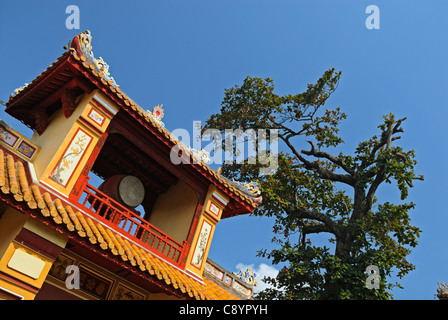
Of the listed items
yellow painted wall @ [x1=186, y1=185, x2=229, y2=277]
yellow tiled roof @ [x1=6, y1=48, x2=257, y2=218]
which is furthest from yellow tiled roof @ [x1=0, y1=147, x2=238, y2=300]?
yellow tiled roof @ [x1=6, y1=48, x2=257, y2=218]

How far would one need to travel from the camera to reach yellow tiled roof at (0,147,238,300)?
5.59 m

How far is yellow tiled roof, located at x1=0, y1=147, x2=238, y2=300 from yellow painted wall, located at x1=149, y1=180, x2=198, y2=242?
1.57 m

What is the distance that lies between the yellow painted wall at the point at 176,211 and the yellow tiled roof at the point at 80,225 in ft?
5.14

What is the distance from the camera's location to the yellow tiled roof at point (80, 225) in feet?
18.3

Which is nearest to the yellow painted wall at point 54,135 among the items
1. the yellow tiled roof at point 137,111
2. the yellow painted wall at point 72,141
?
the yellow painted wall at point 72,141

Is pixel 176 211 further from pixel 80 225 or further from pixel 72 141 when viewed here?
pixel 80 225

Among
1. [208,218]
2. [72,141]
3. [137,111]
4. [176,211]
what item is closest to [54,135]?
[72,141]

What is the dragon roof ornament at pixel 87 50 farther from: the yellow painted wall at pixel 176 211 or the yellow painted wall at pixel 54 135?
the yellow painted wall at pixel 176 211

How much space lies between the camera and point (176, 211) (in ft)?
33.2

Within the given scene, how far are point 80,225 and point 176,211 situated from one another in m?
4.18

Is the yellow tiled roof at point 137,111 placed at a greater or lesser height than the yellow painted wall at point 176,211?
greater

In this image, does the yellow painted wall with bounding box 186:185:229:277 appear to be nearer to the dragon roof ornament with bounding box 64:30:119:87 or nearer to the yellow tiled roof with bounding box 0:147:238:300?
the yellow tiled roof with bounding box 0:147:238:300

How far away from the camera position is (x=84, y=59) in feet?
24.1
